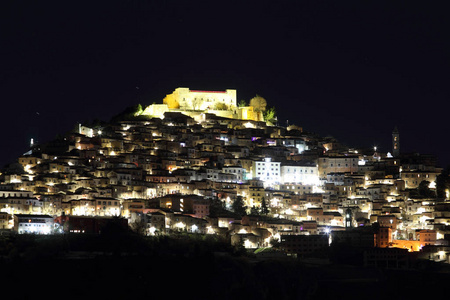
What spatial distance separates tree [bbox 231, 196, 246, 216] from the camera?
51.7 m

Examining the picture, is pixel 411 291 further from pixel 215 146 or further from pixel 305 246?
pixel 215 146

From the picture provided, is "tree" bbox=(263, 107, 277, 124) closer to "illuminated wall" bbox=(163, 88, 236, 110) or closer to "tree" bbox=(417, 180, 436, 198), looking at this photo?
"illuminated wall" bbox=(163, 88, 236, 110)

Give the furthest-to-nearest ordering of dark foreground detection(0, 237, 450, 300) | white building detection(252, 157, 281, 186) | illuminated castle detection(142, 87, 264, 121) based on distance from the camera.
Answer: illuminated castle detection(142, 87, 264, 121)
white building detection(252, 157, 281, 186)
dark foreground detection(0, 237, 450, 300)

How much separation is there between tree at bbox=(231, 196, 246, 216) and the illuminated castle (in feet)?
59.0

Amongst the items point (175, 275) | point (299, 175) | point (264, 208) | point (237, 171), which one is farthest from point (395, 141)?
point (175, 275)

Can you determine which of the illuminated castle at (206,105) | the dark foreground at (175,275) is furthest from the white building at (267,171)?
the dark foreground at (175,275)

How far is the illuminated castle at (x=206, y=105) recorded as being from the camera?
231 ft

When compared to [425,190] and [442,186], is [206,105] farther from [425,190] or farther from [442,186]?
[442,186]

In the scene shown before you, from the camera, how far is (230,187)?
5466cm

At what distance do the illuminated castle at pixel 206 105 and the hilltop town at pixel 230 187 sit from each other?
1479 millimetres

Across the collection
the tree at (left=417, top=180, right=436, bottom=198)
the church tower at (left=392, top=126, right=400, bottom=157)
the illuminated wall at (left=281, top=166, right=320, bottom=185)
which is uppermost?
the church tower at (left=392, top=126, right=400, bottom=157)

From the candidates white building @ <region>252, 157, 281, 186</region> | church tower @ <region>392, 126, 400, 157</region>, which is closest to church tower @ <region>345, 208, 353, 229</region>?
white building @ <region>252, 157, 281, 186</region>

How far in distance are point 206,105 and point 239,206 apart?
20.2 metres

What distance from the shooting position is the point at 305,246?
4775 cm
